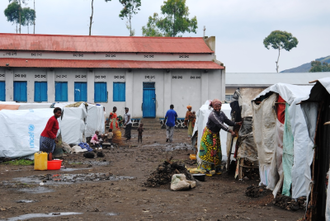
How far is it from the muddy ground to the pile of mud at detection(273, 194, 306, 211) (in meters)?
0.10

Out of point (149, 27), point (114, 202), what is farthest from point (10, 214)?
point (149, 27)

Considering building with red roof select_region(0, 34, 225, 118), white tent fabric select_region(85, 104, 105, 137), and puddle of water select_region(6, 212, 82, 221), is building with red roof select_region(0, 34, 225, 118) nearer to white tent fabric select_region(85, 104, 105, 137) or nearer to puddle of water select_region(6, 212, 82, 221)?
white tent fabric select_region(85, 104, 105, 137)

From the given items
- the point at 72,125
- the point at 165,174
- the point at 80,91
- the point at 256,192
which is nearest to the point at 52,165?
the point at 165,174

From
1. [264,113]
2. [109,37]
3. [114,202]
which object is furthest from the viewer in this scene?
[109,37]

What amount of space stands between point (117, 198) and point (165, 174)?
5.56ft

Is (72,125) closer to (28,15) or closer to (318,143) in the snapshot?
(318,143)

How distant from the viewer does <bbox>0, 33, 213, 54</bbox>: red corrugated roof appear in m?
28.9

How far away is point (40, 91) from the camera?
2866cm

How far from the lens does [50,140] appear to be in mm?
11383

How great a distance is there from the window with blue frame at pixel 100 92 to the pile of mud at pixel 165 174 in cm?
2034

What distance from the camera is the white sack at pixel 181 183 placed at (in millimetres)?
8305

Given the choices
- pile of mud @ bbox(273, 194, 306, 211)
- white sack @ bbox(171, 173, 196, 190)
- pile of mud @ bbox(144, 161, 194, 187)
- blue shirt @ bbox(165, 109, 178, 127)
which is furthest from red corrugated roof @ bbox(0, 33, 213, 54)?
pile of mud @ bbox(273, 194, 306, 211)

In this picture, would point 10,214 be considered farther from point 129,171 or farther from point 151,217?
point 129,171

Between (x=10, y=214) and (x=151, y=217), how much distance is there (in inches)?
82.9
